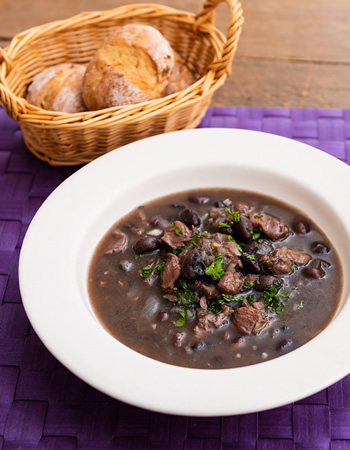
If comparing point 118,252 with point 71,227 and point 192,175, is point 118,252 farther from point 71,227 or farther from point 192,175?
point 192,175

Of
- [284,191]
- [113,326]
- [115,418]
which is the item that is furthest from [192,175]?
[115,418]

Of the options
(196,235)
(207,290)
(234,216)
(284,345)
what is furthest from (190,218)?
(284,345)

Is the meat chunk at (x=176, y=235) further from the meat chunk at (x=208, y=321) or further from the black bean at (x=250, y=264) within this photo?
the meat chunk at (x=208, y=321)

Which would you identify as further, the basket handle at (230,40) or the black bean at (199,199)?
the basket handle at (230,40)

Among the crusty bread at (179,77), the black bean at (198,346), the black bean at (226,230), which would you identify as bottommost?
the black bean at (198,346)

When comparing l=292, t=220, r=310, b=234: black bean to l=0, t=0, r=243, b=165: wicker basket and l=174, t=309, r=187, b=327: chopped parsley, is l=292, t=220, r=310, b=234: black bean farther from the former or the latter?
l=0, t=0, r=243, b=165: wicker basket

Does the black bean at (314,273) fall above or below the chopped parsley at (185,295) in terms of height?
above

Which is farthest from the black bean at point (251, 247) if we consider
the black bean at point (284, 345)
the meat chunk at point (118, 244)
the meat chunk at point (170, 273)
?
the meat chunk at point (118, 244)
